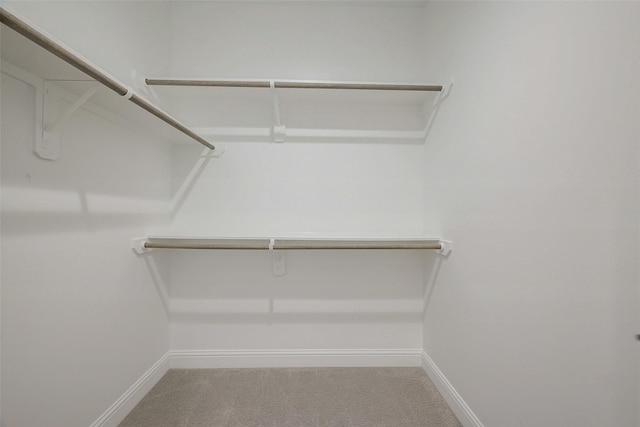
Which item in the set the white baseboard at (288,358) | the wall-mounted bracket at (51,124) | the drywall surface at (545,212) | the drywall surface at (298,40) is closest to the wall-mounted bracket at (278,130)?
the drywall surface at (298,40)

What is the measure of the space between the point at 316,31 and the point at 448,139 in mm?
1135

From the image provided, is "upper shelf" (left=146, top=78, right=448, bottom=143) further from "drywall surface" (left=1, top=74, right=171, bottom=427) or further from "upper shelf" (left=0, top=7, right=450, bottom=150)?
"drywall surface" (left=1, top=74, right=171, bottom=427)

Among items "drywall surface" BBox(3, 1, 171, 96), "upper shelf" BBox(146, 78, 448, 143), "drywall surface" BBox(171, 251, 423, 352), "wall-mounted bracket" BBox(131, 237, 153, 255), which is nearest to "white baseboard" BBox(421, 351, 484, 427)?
"drywall surface" BBox(171, 251, 423, 352)

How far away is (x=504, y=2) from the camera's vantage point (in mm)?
956

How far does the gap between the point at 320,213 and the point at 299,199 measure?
169 mm

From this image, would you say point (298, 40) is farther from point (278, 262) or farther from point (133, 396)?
point (133, 396)

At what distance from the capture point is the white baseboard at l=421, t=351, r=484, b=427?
1132 mm

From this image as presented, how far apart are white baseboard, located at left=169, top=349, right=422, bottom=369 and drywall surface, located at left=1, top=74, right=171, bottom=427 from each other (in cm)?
28

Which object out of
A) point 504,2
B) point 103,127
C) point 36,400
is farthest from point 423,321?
point 103,127

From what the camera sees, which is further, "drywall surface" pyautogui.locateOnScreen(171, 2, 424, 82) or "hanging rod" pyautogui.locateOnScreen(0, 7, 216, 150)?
"drywall surface" pyautogui.locateOnScreen(171, 2, 424, 82)

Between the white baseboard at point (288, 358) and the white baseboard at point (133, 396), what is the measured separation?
0.36 ft

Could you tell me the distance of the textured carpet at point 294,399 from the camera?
1.21 m

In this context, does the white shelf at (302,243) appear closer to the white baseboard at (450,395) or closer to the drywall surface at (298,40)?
the white baseboard at (450,395)

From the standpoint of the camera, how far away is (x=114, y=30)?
1161 millimetres
